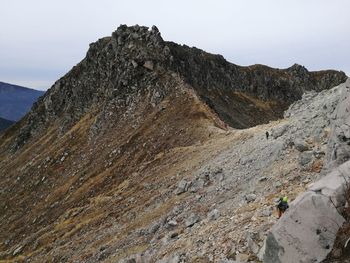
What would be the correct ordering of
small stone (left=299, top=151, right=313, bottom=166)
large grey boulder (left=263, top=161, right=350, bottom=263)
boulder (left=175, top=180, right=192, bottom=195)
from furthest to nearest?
1. boulder (left=175, top=180, right=192, bottom=195)
2. small stone (left=299, top=151, right=313, bottom=166)
3. large grey boulder (left=263, top=161, right=350, bottom=263)

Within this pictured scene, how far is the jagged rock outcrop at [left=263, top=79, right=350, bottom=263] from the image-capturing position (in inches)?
664

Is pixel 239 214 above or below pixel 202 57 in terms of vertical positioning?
below

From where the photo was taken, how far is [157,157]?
5412 cm

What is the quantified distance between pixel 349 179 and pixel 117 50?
73505 millimetres

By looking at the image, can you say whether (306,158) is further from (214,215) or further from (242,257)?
Result: (242,257)

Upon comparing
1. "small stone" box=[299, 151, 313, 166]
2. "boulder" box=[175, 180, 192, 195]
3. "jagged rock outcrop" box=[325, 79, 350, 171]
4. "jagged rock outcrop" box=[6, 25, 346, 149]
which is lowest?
"boulder" box=[175, 180, 192, 195]

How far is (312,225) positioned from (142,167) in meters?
38.0

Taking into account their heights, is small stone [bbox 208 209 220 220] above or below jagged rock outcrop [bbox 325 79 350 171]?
below

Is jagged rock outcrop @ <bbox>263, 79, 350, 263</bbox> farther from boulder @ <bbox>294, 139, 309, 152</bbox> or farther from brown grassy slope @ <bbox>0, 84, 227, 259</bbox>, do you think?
brown grassy slope @ <bbox>0, 84, 227, 259</bbox>

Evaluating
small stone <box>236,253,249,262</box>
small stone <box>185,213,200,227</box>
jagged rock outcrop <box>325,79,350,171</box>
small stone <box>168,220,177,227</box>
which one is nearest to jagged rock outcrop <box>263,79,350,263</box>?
small stone <box>236,253,249,262</box>

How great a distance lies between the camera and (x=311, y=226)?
1706 cm

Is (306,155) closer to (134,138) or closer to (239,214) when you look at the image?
(239,214)

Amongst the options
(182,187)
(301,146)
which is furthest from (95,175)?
(301,146)

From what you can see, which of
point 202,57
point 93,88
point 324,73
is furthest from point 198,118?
point 324,73
